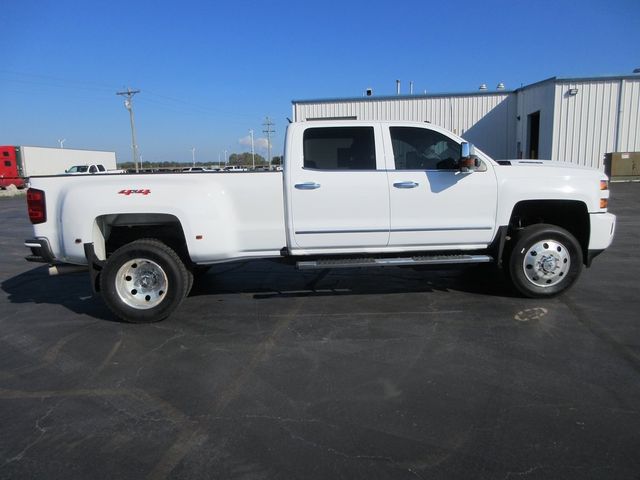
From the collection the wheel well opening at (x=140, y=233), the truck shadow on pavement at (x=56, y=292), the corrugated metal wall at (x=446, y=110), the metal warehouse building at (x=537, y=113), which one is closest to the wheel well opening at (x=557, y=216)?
the wheel well opening at (x=140, y=233)

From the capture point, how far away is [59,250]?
5547 millimetres

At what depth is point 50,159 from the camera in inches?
2052

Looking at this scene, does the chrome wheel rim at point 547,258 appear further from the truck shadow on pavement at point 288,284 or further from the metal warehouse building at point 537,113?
the metal warehouse building at point 537,113

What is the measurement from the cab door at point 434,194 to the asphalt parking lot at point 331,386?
818mm

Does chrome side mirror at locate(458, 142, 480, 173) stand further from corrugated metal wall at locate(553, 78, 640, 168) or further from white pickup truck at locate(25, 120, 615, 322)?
corrugated metal wall at locate(553, 78, 640, 168)

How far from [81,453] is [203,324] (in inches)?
96.7

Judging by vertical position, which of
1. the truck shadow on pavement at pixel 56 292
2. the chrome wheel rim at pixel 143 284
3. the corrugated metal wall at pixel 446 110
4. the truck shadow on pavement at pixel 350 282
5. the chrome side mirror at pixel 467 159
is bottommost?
the truck shadow on pavement at pixel 56 292

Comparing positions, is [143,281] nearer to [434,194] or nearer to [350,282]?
[350,282]

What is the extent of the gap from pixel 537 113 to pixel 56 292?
81.9 feet

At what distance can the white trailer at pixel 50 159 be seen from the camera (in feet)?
153

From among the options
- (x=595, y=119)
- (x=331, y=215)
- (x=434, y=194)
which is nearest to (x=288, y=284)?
(x=331, y=215)

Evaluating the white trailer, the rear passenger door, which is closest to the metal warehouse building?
the rear passenger door

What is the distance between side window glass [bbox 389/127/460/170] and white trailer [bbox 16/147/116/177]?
4281 cm

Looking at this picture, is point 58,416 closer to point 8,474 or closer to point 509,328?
point 8,474
